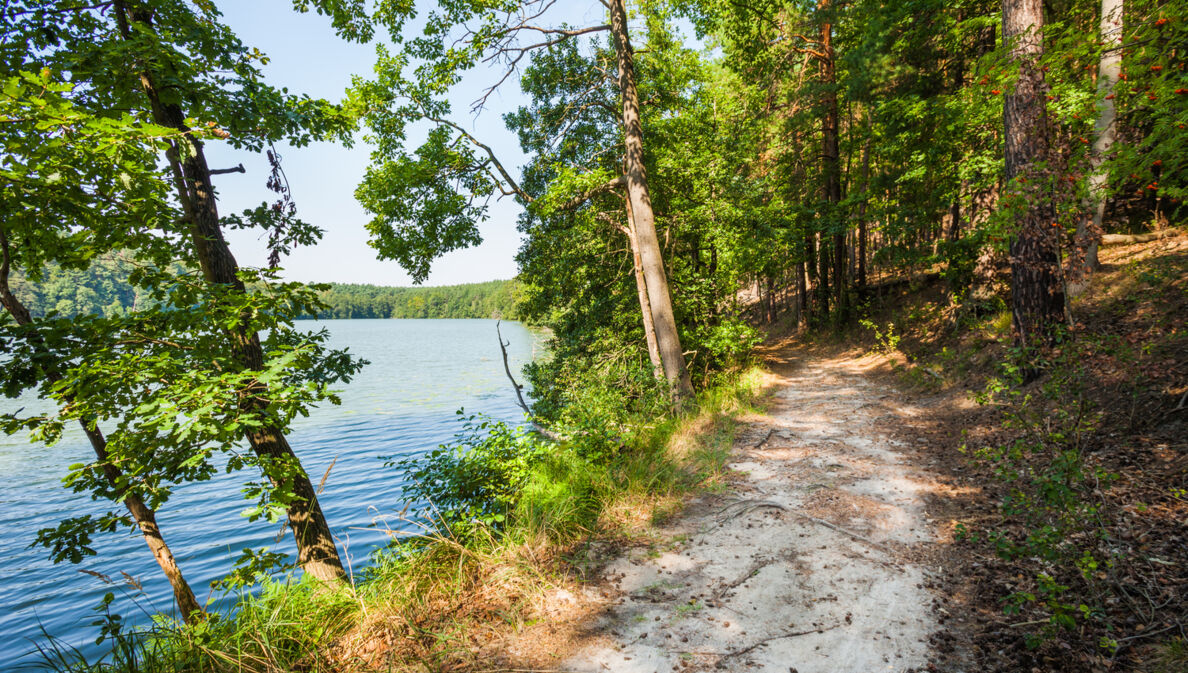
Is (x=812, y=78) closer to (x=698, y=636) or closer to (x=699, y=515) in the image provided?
(x=699, y=515)

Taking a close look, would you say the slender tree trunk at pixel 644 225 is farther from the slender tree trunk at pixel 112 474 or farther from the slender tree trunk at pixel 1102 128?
the slender tree trunk at pixel 112 474

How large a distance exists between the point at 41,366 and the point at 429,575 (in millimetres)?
2877

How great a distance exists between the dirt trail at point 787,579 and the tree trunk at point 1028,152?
8.39ft

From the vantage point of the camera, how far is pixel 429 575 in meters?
3.54

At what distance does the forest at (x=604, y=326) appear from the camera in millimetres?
2947

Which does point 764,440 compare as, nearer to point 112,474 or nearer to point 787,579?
point 787,579

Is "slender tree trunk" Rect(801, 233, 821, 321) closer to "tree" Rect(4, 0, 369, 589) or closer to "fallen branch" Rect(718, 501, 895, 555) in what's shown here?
"fallen branch" Rect(718, 501, 895, 555)

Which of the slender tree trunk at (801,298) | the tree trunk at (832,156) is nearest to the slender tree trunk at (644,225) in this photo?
the tree trunk at (832,156)

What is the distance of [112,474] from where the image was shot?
339cm

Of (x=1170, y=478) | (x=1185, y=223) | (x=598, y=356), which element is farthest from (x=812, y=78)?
(x=1170, y=478)

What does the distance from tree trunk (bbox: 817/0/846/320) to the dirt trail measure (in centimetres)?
936

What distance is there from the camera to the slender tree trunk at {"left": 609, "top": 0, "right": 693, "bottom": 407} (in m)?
7.63

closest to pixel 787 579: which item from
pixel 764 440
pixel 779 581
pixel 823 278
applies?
pixel 779 581

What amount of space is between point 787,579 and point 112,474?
5078 mm
